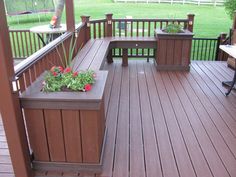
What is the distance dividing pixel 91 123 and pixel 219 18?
50.0 ft

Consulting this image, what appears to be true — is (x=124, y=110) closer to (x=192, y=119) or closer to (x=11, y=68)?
(x=192, y=119)

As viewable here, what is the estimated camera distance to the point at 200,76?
497 cm

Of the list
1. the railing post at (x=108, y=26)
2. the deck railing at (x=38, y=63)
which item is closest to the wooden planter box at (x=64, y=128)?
the deck railing at (x=38, y=63)

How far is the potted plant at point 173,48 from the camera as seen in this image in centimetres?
509

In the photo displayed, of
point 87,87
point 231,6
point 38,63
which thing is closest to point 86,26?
point 38,63

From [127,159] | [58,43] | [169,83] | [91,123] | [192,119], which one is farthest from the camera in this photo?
[169,83]

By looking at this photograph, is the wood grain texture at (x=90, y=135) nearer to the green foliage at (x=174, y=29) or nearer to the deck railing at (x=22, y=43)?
the green foliage at (x=174, y=29)

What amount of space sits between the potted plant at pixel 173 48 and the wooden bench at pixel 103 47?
29 cm

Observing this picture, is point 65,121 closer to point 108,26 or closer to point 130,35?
point 108,26

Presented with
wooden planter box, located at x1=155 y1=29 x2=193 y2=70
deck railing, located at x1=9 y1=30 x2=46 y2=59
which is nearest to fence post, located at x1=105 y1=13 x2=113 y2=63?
wooden planter box, located at x1=155 y1=29 x2=193 y2=70

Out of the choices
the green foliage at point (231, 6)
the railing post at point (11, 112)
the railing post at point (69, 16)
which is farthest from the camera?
the green foliage at point (231, 6)

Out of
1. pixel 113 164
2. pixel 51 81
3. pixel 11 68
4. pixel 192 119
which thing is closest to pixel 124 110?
pixel 192 119

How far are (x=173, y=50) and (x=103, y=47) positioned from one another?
1.41m

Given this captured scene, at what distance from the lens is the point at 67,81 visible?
235 centimetres
